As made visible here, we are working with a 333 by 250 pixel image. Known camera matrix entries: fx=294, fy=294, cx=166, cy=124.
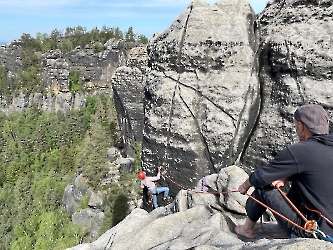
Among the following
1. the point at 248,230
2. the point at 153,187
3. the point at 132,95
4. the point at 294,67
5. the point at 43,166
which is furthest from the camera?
the point at 43,166

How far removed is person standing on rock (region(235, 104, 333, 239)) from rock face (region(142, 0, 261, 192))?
3.48 meters

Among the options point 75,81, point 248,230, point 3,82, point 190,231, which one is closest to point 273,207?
point 248,230

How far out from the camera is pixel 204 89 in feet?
20.8

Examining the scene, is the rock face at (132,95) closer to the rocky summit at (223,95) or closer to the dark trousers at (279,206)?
the rocky summit at (223,95)

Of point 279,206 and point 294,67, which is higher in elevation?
point 294,67

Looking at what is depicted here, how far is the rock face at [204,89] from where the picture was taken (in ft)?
20.2

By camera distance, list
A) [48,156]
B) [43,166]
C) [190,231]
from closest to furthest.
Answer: [190,231]
[43,166]
[48,156]

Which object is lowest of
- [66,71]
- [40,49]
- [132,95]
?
[132,95]

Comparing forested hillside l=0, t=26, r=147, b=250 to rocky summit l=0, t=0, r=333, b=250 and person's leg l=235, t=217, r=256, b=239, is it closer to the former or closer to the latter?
rocky summit l=0, t=0, r=333, b=250

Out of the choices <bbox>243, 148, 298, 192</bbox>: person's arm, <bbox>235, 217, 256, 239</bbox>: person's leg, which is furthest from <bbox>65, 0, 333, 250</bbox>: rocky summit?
<bbox>243, 148, 298, 192</bbox>: person's arm

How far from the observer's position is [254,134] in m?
6.15

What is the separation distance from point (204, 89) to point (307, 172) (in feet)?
13.4

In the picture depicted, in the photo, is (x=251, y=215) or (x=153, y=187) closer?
(x=251, y=215)

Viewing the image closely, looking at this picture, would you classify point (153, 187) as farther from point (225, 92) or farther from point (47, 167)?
point (47, 167)
